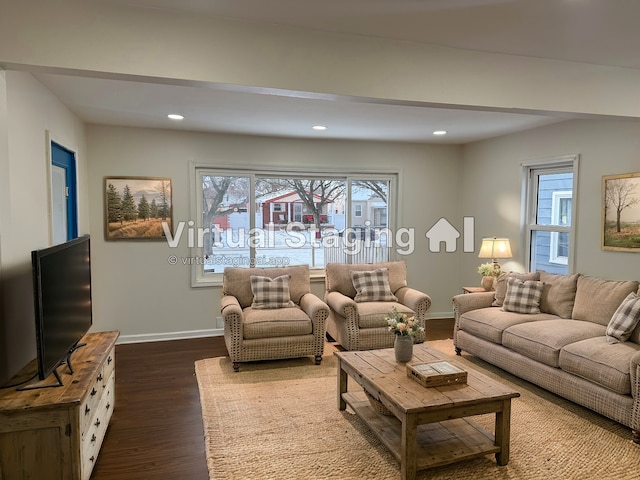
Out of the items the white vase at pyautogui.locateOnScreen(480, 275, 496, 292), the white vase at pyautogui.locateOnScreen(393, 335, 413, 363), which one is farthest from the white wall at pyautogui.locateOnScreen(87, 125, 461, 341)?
the white vase at pyautogui.locateOnScreen(393, 335, 413, 363)

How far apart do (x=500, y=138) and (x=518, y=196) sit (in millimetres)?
779

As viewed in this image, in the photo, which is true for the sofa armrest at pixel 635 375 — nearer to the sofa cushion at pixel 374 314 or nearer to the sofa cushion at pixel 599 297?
the sofa cushion at pixel 599 297

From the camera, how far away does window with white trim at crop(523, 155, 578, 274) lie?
14.5 feet

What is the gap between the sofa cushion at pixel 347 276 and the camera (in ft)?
16.1

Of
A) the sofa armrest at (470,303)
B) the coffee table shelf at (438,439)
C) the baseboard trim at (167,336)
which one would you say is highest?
the sofa armrest at (470,303)

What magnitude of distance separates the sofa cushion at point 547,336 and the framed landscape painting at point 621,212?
78 cm

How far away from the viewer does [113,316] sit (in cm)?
485

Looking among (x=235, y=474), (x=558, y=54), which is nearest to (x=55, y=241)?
(x=235, y=474)

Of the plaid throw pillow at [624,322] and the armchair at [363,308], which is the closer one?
the plaid throw pillow at [624,322]

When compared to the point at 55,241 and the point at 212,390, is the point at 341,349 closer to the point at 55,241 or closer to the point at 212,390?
the point at 212,390

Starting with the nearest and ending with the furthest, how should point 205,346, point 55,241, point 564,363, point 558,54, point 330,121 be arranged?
point 558,54, point 564,363, point 55,241, point 330,121, point 205,346

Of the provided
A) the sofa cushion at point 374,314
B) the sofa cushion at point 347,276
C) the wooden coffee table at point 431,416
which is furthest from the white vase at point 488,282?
the wooden coffee table at point 431,416

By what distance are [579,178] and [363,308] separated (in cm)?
245

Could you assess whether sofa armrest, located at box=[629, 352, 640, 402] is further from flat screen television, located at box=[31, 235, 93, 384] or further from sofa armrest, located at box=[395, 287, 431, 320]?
flat screen television, located at box=[31, 235, 93, 384]
